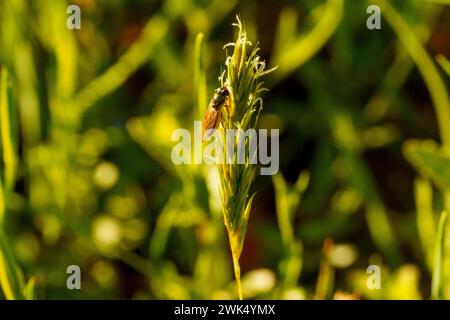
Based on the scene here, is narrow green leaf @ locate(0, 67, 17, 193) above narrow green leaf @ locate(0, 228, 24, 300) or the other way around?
above

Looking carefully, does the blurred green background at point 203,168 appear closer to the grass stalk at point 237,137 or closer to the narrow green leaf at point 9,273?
the narrow green leaf at point 9,273

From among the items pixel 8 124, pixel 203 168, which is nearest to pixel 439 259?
pixel 203 168

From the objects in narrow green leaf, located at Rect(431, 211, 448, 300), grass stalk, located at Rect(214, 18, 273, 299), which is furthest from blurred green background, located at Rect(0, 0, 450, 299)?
grass stalk, located at Rect(214, 18, 273, 299)

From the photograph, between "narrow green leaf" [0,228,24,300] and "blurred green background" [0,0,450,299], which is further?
"blurred green background" [0,0,450,299]

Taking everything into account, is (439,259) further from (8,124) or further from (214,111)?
(8,124)

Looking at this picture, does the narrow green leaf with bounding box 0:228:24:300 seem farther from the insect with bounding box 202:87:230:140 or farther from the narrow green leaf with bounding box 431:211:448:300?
the narrow green leaf with bounding box 431:211:448:300

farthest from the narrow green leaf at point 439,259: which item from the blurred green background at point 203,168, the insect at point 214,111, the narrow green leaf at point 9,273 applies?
the narrow green leaf at point 9,273
